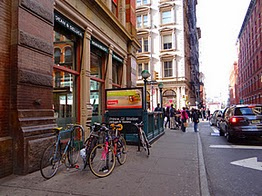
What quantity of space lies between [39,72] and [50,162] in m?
2.34

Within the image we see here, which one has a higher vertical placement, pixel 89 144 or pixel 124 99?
pixel 124 99

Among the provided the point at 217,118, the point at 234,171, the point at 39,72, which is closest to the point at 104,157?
the point at 39,72

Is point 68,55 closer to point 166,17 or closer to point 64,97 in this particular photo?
point 64,97

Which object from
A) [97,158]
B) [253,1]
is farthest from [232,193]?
[253,1]

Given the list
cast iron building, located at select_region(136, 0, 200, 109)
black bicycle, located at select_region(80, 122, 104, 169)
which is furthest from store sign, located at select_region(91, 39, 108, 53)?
cast iron building, located at select_region(136, 0, 200, 109)

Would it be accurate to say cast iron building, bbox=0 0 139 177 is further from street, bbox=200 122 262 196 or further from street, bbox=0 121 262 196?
street, bbox=200 122 262 196

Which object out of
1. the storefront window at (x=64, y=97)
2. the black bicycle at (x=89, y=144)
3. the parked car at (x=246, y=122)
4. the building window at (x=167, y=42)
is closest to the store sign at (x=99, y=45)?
the storefront window at (x=64, y=97)

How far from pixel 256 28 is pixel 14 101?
4813cm

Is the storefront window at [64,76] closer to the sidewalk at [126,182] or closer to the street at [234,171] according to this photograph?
the sidewalk at [126,182]

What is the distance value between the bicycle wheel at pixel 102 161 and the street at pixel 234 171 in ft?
7.15

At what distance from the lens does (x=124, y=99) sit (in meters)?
8.85

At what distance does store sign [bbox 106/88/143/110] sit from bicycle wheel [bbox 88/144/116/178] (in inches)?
139

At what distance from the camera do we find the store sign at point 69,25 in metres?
7.30

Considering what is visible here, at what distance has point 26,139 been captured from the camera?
5172 mm
